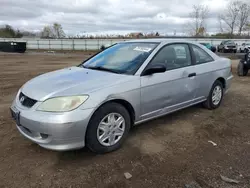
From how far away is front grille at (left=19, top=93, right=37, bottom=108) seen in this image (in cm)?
292

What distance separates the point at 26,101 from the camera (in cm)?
303

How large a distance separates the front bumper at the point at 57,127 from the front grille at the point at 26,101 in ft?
0.23

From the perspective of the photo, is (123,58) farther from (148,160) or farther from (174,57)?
(148,160)

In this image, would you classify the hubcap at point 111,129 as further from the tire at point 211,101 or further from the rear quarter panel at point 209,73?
the tire at point 211,101

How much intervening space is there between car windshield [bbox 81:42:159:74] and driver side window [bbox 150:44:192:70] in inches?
6.6

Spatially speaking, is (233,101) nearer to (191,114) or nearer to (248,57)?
(191,114)

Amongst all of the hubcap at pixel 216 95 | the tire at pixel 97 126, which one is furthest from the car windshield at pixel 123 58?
the hubcap at pixel 216 95

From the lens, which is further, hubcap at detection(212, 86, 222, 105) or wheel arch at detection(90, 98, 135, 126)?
hubcap at detection(212, 86, 222, 105)

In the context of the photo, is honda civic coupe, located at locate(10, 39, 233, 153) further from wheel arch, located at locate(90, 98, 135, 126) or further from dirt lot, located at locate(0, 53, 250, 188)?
dirt lot, located at locate(0, 53, 250, 188)

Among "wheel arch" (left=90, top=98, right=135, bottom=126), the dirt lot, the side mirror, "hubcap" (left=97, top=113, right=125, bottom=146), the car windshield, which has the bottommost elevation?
the dirt lot

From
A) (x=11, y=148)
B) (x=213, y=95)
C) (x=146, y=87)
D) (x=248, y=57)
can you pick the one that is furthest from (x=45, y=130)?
(x=248, y=57)

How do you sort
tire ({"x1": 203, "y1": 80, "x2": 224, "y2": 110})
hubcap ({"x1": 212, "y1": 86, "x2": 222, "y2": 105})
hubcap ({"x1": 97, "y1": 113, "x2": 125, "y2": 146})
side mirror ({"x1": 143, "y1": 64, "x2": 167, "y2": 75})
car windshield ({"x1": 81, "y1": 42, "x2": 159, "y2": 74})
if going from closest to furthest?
1. hubcap ({"x1": 97, "y1": 113, "x2": 125, "y2": 146})
2. side mirror ({"x1": 143, "y1": 64, "x2": 167, "y2": 75})
3. car windshield ({"x1": 81, "y1": 42, "x2": 159, "y2": 74})
4. tire ({"x1": 203, "y1": 80, "x2": 224, "y2": 110})
5. hubcap ({"x1": 212, "y1": 86, "x2": 222, "y2": 105})

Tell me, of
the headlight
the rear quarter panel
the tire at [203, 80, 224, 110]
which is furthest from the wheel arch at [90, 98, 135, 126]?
the tire at [203, 80, 224, 110]

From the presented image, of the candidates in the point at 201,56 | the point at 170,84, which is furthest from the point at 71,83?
the point at 201,56
